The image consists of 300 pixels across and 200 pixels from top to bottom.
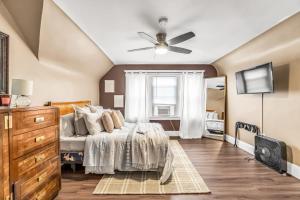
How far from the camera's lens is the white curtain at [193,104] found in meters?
6.33

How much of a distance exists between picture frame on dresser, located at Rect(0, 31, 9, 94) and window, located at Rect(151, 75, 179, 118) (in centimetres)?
476

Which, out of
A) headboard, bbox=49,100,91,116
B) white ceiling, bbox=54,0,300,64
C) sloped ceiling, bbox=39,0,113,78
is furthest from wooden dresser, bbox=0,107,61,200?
white ceiling, bbox=54,0,300,64

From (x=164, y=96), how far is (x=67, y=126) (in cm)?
390

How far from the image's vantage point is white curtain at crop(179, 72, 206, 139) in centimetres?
633

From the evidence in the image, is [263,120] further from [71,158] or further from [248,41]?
[71,158]

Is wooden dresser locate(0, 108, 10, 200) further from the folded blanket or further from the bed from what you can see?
the folded blanket

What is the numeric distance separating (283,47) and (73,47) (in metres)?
3.66

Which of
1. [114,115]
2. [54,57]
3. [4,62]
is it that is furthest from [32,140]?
[114,115]

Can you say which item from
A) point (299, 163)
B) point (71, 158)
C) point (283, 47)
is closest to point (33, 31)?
point (71, 158)

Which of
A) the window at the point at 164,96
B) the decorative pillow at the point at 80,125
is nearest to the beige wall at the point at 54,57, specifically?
the decorative pillow at the point at 80,125

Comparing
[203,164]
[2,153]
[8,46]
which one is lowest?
[203,164]

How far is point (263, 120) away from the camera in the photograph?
12.9 ft

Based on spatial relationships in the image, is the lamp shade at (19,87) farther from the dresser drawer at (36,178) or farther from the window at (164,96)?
the window at (164,96)

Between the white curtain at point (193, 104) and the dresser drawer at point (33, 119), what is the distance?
15.1ft
